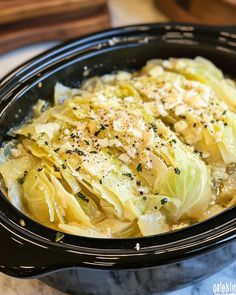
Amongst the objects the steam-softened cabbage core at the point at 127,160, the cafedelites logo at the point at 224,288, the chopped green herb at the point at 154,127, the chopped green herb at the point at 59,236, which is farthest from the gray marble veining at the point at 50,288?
the chopped green herb at the point at 154,127

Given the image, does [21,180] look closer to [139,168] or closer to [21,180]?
[21,180]

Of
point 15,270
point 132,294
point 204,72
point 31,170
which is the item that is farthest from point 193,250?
point 204,72

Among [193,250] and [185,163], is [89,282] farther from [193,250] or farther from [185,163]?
[185,163]

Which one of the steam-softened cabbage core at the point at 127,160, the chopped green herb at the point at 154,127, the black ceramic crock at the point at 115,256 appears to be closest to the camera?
Answer: the black ceramic crock at the point at 115,256

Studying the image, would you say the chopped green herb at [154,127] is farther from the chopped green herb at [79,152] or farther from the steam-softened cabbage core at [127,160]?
the chopped green herb at [79,152]

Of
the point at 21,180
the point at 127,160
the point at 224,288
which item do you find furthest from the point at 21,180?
the point at 224,288
